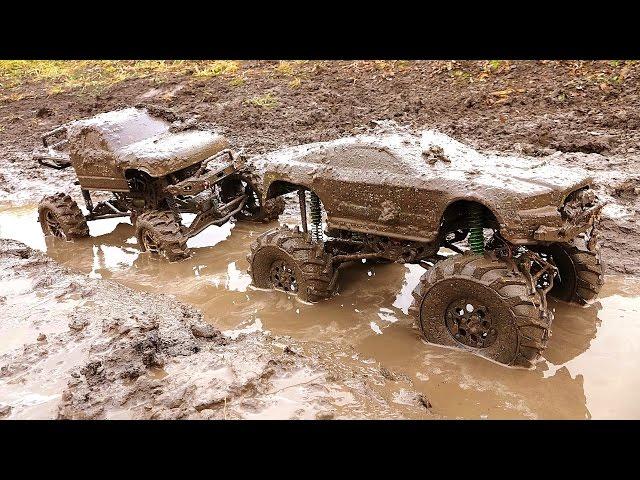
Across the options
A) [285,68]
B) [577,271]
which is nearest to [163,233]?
[577,271]

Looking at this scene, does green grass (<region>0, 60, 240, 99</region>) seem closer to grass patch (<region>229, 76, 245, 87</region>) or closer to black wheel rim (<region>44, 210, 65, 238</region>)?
grass patch (<region>229, 76, 245, 87</region>)

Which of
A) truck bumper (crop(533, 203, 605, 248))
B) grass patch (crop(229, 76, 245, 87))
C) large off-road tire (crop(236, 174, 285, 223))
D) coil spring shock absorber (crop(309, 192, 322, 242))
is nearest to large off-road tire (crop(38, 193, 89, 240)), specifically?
large off-road tire (crop(236, 174, 285, 223))

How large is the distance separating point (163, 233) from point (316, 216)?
8.53 ft

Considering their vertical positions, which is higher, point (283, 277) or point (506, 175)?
point (506, 175)

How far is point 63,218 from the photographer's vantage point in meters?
9.30

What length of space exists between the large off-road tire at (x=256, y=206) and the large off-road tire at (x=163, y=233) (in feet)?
4.65

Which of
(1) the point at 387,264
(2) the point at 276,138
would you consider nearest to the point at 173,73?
(2) the point at 276,138

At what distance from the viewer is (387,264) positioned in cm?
745

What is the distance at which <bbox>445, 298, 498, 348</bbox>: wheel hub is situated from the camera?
5176mm

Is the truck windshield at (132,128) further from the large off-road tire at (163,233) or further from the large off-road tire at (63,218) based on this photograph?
the large off-road tire at (63,218)

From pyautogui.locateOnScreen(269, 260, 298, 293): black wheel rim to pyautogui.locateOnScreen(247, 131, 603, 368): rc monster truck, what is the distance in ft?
0.14

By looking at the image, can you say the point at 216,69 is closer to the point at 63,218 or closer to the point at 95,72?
the point at 95,72

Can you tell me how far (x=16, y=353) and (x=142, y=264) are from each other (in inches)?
121

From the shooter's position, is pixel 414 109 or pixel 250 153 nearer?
pixel 250 153
